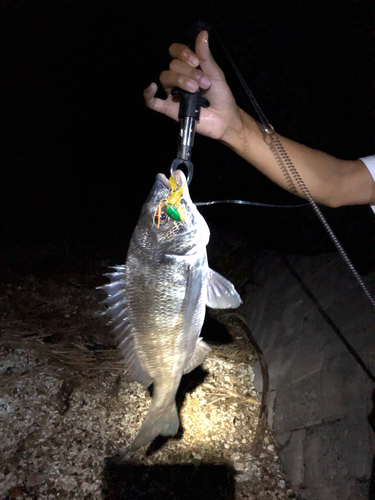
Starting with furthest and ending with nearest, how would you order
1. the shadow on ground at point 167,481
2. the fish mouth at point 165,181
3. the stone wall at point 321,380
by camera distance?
the shadow on ground at point 167,481, the stone wall at point 321,380, the fish mouth at point 165,181

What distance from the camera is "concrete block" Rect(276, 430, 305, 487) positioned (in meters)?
2.39

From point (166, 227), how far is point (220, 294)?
0.45 m

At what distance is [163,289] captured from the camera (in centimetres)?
138

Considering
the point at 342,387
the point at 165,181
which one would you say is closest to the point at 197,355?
the point at 165,181

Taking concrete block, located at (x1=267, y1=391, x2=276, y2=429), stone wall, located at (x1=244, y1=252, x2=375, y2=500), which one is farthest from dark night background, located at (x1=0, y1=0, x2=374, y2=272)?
concrete block, located at (x1=267, y1=391, x2=276, y2=429)

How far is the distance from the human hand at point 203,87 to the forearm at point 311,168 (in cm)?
8

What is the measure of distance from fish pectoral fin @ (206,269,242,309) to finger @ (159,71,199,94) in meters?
0.91

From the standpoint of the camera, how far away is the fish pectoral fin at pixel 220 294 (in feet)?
4.59

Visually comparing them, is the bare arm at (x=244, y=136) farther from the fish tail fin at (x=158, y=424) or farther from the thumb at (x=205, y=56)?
the fish tail fin at (x=158, y=424)

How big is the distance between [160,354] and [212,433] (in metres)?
1.91

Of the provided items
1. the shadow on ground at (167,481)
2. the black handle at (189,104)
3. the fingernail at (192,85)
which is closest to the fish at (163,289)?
the black handle at (189,104)

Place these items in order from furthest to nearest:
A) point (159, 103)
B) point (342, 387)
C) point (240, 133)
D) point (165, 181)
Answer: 1. point (342, 387)
2. point (240, 133)
3. point (159, 103)
4. point (165, 181)

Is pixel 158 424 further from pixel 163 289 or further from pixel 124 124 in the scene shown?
pixel 124 124

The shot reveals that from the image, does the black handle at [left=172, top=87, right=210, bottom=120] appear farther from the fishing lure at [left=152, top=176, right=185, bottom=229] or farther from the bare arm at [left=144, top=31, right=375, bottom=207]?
the fishing lure at [left=152, top=176, right=185, bottom=229]
